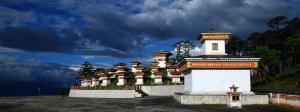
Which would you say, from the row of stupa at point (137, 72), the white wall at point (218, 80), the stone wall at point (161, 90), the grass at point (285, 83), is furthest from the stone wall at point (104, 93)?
the grass at point (285, 83)

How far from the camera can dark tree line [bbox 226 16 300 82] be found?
222ft

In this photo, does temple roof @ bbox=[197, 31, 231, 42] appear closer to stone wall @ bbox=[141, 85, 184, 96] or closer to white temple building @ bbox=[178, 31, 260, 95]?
white temple building @ bbox=[178, 31, 260, 95]

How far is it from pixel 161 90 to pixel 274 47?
3522cm

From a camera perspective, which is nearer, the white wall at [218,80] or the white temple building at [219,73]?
the white temple building at [219,73]

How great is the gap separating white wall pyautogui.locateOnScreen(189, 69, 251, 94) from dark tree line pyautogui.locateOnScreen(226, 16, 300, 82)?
21.8 meters

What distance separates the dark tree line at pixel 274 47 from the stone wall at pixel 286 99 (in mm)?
23018

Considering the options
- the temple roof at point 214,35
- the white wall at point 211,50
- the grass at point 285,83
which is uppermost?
the temple roof at point 214,35

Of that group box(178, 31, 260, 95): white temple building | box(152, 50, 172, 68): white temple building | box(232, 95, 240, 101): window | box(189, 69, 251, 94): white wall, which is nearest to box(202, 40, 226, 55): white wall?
box(178, 31, 260, 95): white temple building

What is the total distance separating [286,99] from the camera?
3481cm

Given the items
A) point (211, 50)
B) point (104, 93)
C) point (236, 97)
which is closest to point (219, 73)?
point (211, 50)

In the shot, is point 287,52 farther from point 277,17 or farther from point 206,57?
point 206,57

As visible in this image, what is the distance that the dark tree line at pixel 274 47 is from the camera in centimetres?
6762

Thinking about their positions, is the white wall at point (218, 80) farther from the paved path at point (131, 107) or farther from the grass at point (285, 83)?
the grass at point (285, 83)

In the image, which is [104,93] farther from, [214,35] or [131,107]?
[131,107]
